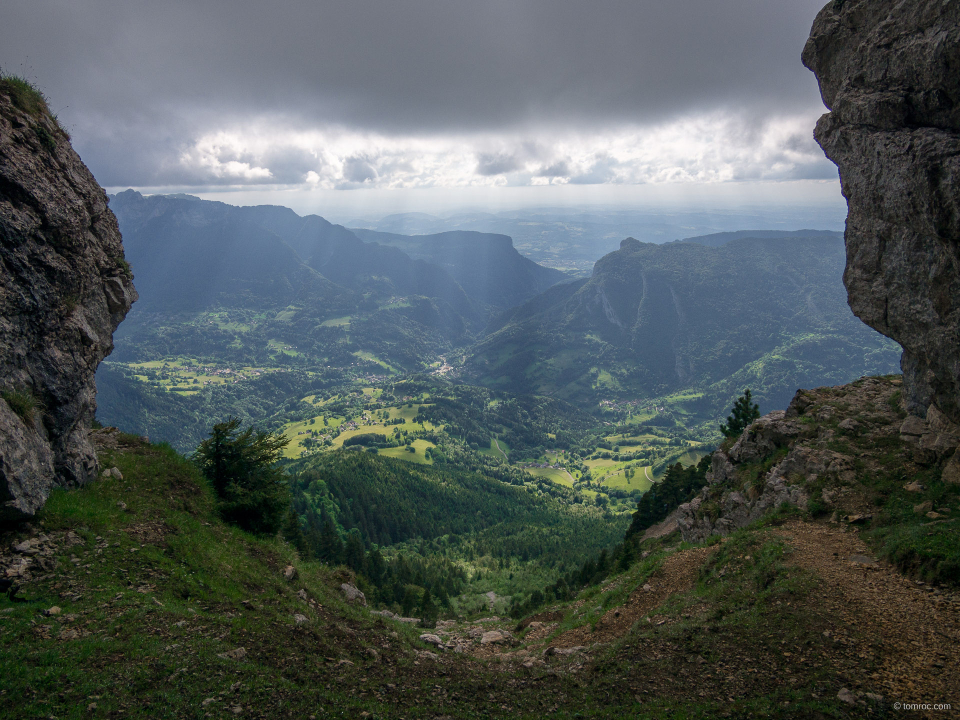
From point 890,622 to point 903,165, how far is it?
20.1 m

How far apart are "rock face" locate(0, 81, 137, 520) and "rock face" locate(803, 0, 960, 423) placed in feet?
122

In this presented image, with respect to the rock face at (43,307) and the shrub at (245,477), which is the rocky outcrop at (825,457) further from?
the rock face at (43,307)

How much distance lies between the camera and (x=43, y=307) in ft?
57.2

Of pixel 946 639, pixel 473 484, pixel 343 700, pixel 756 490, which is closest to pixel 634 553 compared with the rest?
pixel 756 490

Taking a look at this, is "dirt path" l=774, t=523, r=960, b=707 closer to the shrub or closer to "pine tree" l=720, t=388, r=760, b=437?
the shrub

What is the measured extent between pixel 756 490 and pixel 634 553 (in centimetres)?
1341

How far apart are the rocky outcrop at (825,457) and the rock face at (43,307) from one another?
33337 mm

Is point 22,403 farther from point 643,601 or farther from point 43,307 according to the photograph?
point 643,601

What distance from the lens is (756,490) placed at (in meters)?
28.8

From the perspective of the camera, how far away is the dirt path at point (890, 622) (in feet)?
36.6

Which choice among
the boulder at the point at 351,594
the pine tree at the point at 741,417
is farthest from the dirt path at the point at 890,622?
the pine tree at the point at 741,417

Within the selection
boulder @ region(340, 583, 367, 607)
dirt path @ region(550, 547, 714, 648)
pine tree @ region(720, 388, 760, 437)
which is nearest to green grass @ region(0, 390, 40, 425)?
boulder @ region(340, 583, 367, 607)

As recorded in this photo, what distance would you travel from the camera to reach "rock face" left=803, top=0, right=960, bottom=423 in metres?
19.2

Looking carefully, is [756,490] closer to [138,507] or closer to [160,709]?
[160,709]
